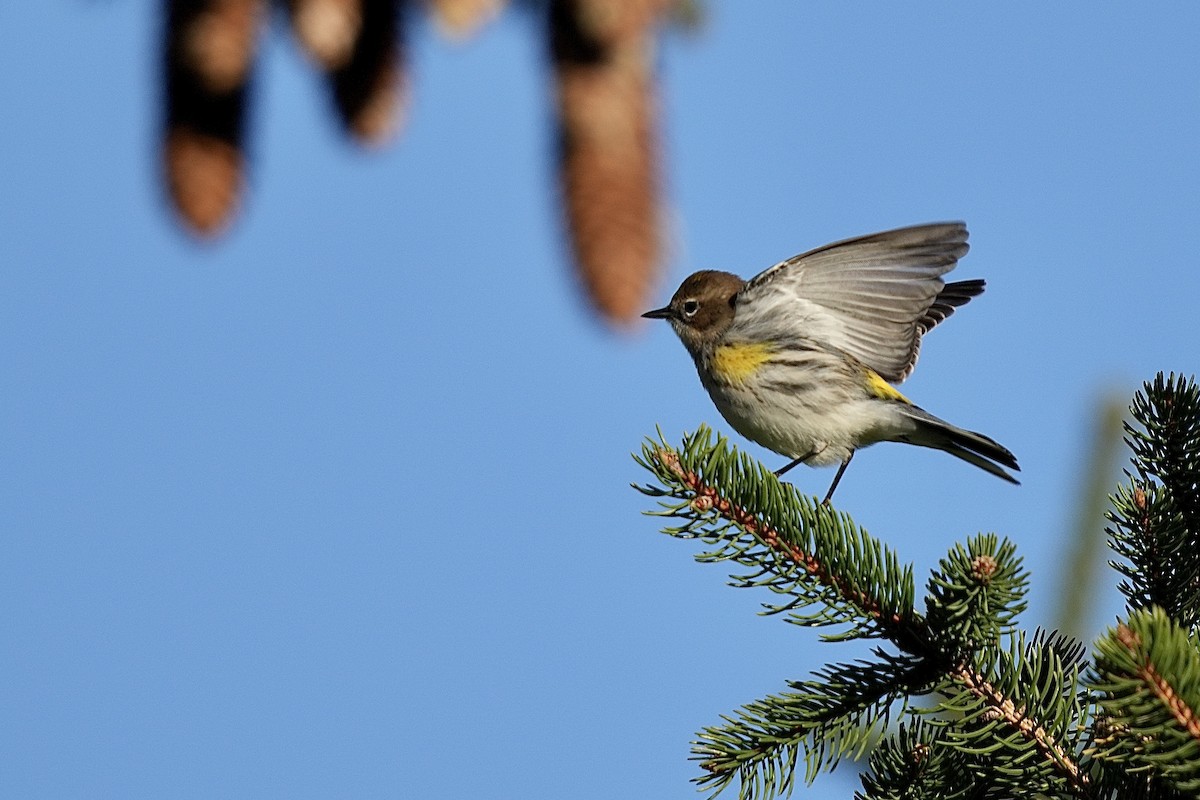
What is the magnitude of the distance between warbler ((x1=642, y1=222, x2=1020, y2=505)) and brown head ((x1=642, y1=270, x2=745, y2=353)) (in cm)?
14

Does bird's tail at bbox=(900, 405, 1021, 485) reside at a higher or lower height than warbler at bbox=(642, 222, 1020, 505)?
lower

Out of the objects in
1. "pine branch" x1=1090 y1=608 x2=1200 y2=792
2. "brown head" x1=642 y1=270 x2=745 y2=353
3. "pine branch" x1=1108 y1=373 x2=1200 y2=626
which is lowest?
"pine branch" x1=1090 y1=608 x2=1200 y2=792

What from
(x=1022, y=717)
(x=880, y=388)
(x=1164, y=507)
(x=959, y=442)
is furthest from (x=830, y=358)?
(x=1022, y=717)

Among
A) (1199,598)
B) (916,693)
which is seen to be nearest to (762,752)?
(916,693)

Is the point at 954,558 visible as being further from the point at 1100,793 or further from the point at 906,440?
the point at 906,440

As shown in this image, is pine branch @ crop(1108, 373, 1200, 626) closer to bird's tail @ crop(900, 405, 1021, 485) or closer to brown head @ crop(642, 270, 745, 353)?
bird's tail @ crop(900, 405, 1021, 485)

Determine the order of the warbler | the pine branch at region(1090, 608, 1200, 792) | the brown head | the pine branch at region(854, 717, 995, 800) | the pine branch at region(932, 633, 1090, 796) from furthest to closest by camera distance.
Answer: the brown head
the warbler
the pine branch at region(854, 717, 995, 800)
the pine branch at region(932, 633, 1090, 796)
the pine branch at region(1090, 608, 1200, 792)

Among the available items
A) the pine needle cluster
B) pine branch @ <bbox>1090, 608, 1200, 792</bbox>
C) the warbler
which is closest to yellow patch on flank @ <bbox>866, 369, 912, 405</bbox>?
the warbler

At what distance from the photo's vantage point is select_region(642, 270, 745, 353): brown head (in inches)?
197

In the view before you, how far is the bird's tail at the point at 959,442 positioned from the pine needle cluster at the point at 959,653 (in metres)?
1.15

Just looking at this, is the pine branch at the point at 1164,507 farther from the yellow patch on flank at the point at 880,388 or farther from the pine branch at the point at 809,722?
the yellow patch on flank at the point at 880,388

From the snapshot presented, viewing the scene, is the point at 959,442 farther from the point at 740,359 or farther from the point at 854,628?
the point at 854,628

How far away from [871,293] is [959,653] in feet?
6.91

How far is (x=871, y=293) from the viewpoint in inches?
175
